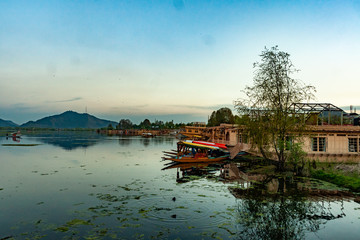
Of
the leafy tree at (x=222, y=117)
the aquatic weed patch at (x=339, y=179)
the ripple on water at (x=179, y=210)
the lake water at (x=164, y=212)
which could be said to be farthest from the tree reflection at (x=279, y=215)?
the leafy tree at (x=222, y=117)

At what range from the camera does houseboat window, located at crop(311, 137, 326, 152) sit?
103ft

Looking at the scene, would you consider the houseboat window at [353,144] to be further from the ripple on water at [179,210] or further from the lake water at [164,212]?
the ripple on water at [179,210]

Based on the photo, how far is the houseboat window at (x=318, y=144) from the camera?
31328 millimetres

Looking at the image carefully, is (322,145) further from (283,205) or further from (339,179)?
(283,205)

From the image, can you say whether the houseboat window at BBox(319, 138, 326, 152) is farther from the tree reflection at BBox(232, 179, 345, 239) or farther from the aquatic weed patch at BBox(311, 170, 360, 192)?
the tree reflection at BBox(232, 179, 345, 239)

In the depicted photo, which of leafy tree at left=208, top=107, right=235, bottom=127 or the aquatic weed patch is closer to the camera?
the aquatic weed patch

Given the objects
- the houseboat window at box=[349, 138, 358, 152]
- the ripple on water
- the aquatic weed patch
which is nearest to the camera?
the ripple on water

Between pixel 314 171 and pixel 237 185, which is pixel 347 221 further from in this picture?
pixel 314 171

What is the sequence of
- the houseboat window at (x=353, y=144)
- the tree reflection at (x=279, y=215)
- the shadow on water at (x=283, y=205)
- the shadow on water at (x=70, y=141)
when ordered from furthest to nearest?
the shadow on water at (x=70, y=141)
the houseboat window at (x=353, y=144)
the shadow on water at (x=283, y=205)
the tree reflection at (x=279, y=215)

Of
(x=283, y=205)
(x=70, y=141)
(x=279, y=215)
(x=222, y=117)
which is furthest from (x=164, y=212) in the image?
(x=222, y=117)

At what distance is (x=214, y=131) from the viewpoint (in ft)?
235

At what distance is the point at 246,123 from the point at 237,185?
9.26 meters

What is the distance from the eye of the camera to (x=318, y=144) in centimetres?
3138

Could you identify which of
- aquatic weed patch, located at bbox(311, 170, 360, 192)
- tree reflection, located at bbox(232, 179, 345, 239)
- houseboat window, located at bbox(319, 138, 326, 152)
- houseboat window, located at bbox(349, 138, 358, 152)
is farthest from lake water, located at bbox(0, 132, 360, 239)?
houseboat window, located at bbox(349, 138, 358, 152)
